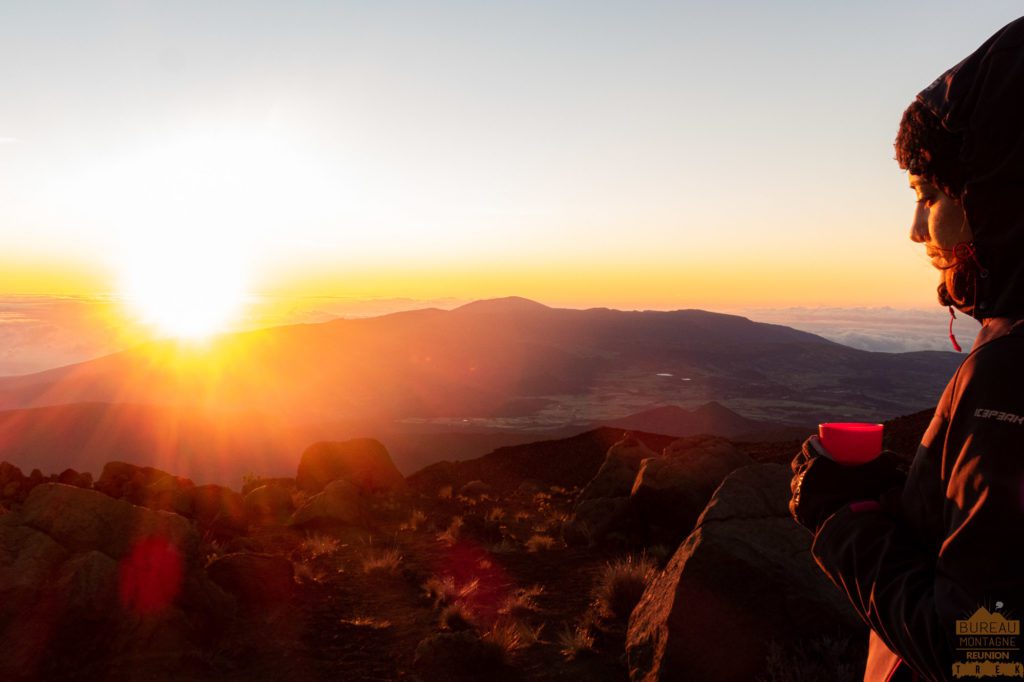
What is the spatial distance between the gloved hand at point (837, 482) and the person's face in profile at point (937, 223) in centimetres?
65

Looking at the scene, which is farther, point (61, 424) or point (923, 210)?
point (61, 424)

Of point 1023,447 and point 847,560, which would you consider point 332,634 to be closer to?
point 847,560

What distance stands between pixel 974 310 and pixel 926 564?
2.38ft

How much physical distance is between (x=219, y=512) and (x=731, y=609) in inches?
425

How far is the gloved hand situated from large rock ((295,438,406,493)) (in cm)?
1824

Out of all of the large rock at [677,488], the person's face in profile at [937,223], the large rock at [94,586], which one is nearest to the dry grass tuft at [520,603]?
the large rock at [677,488]

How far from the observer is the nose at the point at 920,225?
1.86 metres

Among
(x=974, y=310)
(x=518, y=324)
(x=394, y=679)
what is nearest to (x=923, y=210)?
(x=974, y=310)

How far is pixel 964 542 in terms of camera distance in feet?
4.57

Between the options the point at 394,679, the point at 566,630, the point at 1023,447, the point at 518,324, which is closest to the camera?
the point at 1023,447

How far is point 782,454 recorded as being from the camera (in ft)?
58.4

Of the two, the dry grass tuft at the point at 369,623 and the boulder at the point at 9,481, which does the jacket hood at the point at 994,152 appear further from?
the boulder at the point at 9,481

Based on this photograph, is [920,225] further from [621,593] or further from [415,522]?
[415,522]
